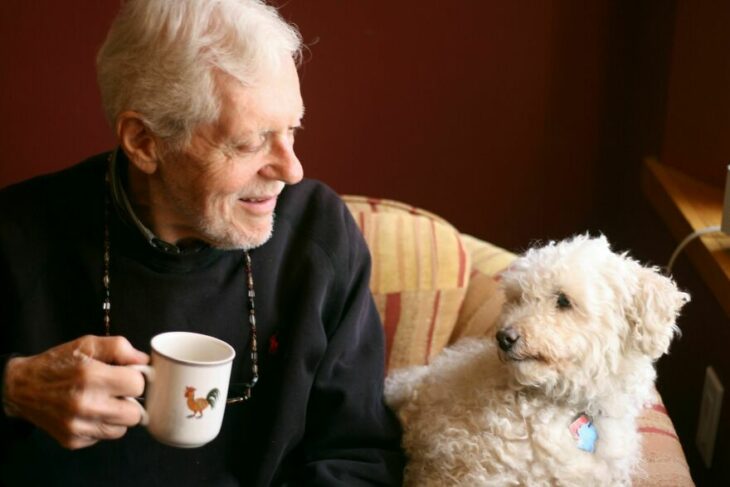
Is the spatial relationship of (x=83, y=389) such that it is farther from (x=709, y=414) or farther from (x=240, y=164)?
(x=709, y=414)

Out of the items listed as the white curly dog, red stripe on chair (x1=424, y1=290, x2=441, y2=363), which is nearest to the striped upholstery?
red stripe on chair (x1=424, y1=290, x2=441, y2=363)

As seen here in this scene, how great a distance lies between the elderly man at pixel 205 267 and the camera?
1220mm

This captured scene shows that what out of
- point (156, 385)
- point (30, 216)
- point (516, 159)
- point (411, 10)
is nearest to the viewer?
point (156, 385)

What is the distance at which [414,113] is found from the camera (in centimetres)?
223

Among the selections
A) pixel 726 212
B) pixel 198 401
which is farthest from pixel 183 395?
pixel 726 212

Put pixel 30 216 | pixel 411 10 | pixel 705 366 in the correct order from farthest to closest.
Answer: pixel 411 10, pixel 705 366, pixel 30 216

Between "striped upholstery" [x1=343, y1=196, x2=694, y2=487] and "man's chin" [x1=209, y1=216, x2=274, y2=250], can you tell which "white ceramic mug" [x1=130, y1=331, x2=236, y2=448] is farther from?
"striped upholstery" [x1=343, y1=196, x2=694, y2=487]

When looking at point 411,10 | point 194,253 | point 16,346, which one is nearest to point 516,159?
point 411,10

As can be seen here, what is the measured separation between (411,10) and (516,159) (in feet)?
1.54

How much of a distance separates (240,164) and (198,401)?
0.38 metres

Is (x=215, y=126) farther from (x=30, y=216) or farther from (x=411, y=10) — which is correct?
(x=411, y=10)

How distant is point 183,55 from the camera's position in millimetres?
1207

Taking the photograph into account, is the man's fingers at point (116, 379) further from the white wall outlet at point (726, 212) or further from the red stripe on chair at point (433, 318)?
the white wall outlet at point (726, 212)

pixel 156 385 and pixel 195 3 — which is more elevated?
pixel 195 3
